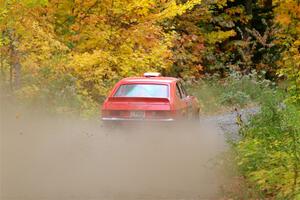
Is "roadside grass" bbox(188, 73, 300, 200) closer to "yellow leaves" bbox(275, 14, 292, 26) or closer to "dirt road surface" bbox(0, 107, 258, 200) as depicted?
"dirt road surface" bbox(0, 107, 258, 200)

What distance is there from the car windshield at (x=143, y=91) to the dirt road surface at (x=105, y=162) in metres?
0.84

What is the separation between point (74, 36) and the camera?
1866 centimetres

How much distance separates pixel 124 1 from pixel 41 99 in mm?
4239

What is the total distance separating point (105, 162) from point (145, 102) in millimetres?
3143

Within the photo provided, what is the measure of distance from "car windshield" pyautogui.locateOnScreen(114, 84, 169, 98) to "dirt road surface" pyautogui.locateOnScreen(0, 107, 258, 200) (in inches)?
33.1

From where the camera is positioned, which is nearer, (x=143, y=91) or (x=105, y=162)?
(x=105, y=162)

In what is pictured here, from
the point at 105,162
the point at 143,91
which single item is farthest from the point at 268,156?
the point at 143,91

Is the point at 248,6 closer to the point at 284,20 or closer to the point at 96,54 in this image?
the point at 96,54

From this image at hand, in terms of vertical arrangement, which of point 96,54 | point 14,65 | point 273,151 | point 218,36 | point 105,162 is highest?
point 218,36

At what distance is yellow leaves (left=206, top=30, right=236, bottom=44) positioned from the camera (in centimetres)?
3191

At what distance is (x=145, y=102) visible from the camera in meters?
13.8

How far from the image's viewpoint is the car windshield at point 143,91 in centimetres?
1400

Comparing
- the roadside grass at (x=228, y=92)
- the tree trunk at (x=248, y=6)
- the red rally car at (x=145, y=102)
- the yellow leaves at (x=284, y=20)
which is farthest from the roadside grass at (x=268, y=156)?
the tree trunk at (x=248, y=6)


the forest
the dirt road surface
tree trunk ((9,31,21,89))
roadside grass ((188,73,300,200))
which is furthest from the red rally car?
tree trunk ((9,31,21,89))
